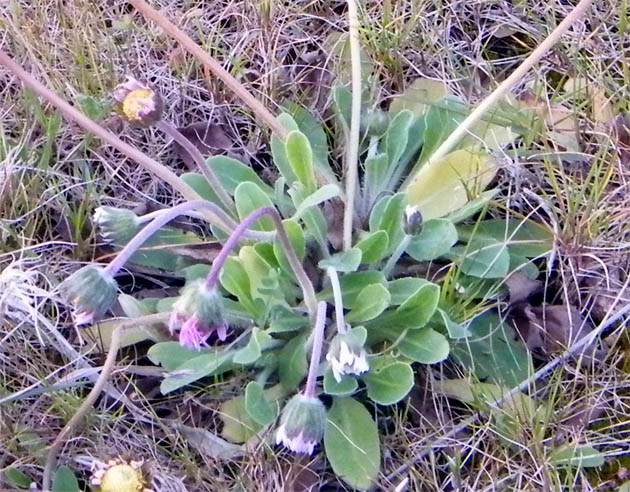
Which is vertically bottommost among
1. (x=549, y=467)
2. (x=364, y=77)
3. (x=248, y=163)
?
(x=549, y=467)

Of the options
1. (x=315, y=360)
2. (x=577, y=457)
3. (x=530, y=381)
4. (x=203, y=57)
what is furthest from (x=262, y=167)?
(x=577, y=457)

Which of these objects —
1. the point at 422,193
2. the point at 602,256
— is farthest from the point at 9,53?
the point at 602,256

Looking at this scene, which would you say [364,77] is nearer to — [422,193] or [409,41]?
[409,41]

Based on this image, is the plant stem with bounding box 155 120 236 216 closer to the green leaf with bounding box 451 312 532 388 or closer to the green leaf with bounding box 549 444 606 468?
the green leaf with bounding box 451 312 532 388

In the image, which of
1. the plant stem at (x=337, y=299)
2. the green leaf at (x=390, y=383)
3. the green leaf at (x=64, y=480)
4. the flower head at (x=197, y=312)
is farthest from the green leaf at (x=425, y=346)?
the green leaf at (x=64, y=480)

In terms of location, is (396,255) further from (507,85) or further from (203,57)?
(203,57)

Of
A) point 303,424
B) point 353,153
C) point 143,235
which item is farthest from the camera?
point 353,153
